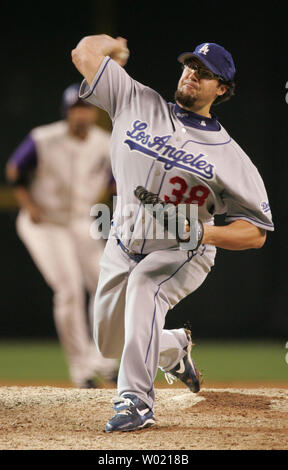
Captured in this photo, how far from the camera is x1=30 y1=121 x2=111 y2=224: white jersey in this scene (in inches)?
238

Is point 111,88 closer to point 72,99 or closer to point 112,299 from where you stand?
point 112,299

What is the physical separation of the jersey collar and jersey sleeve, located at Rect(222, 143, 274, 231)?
0.18m

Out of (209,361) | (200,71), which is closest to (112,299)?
(200,71)

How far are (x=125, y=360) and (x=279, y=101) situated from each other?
448 centimetres

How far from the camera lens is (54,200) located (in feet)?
19.9

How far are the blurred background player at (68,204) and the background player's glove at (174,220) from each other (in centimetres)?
254

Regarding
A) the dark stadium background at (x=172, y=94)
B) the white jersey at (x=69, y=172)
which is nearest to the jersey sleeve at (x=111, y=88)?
the white jersey at (x=69, y=172)

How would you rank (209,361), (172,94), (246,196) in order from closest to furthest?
(246,196) < (209,361) < (172,94)

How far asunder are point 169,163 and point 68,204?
3016 mm

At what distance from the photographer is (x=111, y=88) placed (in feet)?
10.6

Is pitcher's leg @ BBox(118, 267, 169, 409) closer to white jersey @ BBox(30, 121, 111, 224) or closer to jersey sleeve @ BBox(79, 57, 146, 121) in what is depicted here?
jersey sleeve @ BBox(79, 57, 146, 121)

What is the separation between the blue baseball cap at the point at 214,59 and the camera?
3.19 m

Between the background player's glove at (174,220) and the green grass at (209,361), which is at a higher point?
the background player's glove at (174,220)

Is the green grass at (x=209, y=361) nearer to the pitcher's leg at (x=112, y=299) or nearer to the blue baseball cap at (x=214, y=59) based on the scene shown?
the pitcher's leg at (x=112, y=299)
